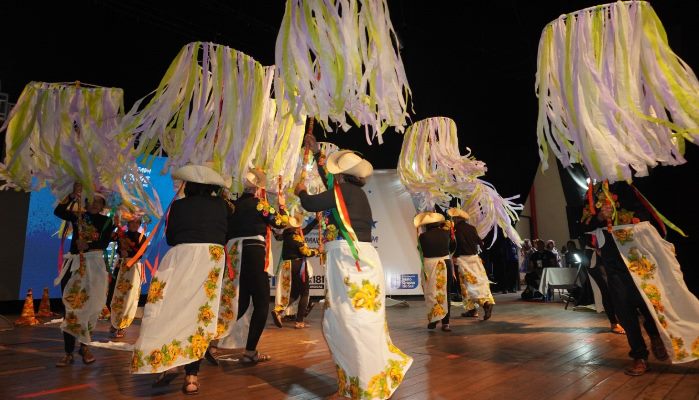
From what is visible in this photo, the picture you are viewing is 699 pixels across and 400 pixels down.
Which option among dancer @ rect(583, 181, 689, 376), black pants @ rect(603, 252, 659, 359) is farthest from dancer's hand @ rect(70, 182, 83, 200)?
black pants @ rect(603, 252, 659, 359)

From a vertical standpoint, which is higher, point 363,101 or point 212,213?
point 363,101

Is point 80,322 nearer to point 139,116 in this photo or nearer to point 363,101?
point 139,116

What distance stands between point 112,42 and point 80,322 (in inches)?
191

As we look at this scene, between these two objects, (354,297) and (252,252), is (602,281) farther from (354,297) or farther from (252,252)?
(252,252)

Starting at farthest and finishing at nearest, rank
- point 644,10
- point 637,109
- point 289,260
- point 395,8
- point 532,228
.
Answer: point 532,228, point 395,8, point 289,260, point 644,10, point 637,109

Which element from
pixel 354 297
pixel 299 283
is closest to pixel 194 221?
pixel 354 297

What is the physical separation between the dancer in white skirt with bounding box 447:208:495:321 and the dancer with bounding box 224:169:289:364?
3.39 metres

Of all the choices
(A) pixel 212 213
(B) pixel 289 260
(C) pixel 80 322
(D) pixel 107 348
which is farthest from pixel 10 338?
(A) pixel 212 213

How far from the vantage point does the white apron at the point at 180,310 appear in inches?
97.8

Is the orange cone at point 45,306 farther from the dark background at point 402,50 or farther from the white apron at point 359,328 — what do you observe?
the white apron at point 359,328

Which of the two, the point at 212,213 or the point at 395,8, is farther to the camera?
the point at 395,8

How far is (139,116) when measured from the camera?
3.15 metres

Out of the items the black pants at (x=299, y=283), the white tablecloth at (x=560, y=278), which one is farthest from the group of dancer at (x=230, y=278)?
the white tablecloth at (x=560, y=278)

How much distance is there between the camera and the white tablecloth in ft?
26.8
